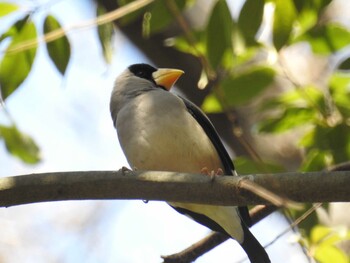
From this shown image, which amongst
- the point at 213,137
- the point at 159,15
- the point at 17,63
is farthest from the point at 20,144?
the point at 213,137

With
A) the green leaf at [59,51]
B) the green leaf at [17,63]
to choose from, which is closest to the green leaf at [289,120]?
the green leaf at [59,51]

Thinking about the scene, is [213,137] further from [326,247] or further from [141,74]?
Result: [141,74]

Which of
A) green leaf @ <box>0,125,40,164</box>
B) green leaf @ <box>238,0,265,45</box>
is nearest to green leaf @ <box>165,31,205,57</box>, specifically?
green leaf @ <box>238,0,265,45</box>

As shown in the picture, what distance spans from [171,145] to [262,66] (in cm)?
63

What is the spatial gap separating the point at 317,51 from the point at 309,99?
21 cm

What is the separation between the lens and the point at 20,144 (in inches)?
144

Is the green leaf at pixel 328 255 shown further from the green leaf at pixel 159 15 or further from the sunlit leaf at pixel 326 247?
the green leaf at pixel 159 15

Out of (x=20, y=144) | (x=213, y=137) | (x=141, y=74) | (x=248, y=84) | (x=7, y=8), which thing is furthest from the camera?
(x=141, y=74)

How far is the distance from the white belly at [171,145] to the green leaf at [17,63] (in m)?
0.86

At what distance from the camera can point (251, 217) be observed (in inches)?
143

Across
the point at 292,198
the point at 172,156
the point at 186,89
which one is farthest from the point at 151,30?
the point at 186,89

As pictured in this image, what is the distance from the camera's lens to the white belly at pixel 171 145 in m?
3.88

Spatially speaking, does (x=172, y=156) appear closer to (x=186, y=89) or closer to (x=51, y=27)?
(x=51, y=27)

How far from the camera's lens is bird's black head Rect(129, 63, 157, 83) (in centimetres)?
502
